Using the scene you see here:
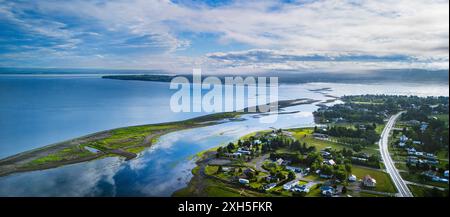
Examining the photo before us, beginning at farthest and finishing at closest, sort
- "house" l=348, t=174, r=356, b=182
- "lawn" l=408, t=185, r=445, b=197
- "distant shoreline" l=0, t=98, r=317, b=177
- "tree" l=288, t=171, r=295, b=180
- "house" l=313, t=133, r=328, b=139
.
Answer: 1. "house" l=313, t=133, r=328, b=139
2. "distant shoreline" l=0, t=98, r=317, b=177
3. "tree" l=288, t=171, r=295, b=180
4. "house" l=348, t=174, r=356, b=182
5. "lawn" l=408, t=185, r=445, b=197

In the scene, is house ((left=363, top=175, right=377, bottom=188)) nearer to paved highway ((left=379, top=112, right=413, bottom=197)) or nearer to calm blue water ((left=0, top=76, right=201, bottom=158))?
paved highway ((left=379, top=112, right=413, bottom=197))

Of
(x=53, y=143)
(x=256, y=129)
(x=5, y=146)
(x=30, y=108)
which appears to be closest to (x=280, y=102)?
(x=256, y=129)

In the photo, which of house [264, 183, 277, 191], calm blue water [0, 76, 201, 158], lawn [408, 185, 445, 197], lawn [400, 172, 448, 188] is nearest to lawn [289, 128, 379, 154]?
lawn [400, 172, 448, 188]

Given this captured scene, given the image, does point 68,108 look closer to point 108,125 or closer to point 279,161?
point 108,125

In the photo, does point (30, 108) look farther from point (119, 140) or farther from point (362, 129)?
point (362, 129)

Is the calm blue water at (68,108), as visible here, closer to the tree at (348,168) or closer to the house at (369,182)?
the tree at (348,168)

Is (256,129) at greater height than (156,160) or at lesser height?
greater
